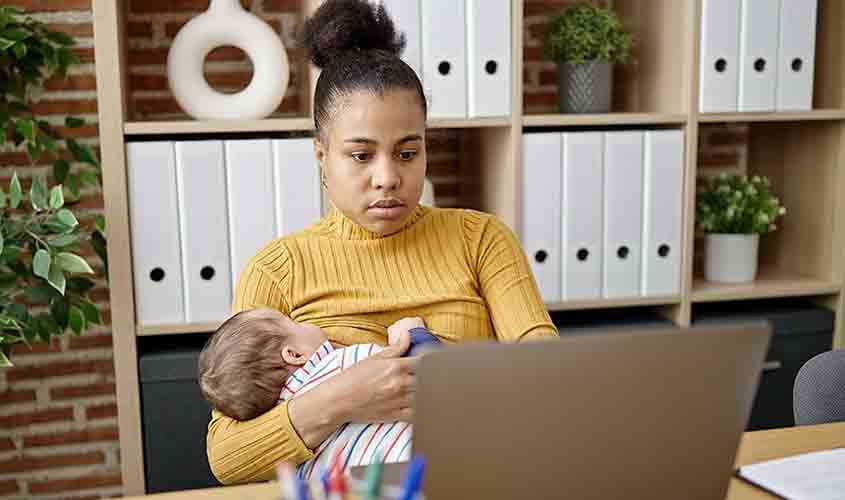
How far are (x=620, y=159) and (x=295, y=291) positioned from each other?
3.99 feet

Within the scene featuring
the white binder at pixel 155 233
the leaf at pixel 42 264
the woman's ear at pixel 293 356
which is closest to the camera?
the woman's ear at pixel 293 356

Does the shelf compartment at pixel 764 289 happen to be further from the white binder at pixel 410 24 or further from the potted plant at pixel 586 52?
the white binder at pixel 410 24

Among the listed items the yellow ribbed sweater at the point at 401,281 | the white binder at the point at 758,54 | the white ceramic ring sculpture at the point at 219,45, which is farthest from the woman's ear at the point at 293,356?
the white binder at the point at 758,54

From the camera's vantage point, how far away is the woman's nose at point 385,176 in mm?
1381

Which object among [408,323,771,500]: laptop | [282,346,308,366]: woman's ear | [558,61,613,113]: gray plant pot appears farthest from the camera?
[558,61,613,113]: gray plant pot

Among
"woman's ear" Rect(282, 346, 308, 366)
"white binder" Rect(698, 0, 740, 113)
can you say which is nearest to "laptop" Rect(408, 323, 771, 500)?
"woman's ear" Rect(282, 346, 308, 366)

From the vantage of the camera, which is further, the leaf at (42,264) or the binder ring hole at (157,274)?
the binder ring hole at (157,274)

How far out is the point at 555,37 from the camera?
2.47 m

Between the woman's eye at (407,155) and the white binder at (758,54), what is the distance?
4.55 feet

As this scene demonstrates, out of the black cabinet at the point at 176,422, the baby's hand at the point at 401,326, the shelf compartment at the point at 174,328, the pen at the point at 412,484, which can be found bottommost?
the black cabinet at the point at 176,422

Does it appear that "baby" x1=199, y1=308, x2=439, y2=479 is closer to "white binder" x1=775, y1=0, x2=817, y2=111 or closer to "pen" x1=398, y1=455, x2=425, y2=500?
"pen" x1=398, y1=455, x2=425, y2=500

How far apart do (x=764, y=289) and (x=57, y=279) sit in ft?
6.19

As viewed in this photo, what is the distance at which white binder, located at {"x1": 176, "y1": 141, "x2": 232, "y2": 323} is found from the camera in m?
2.13

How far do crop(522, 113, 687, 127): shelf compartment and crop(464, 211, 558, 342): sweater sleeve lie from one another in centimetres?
81
